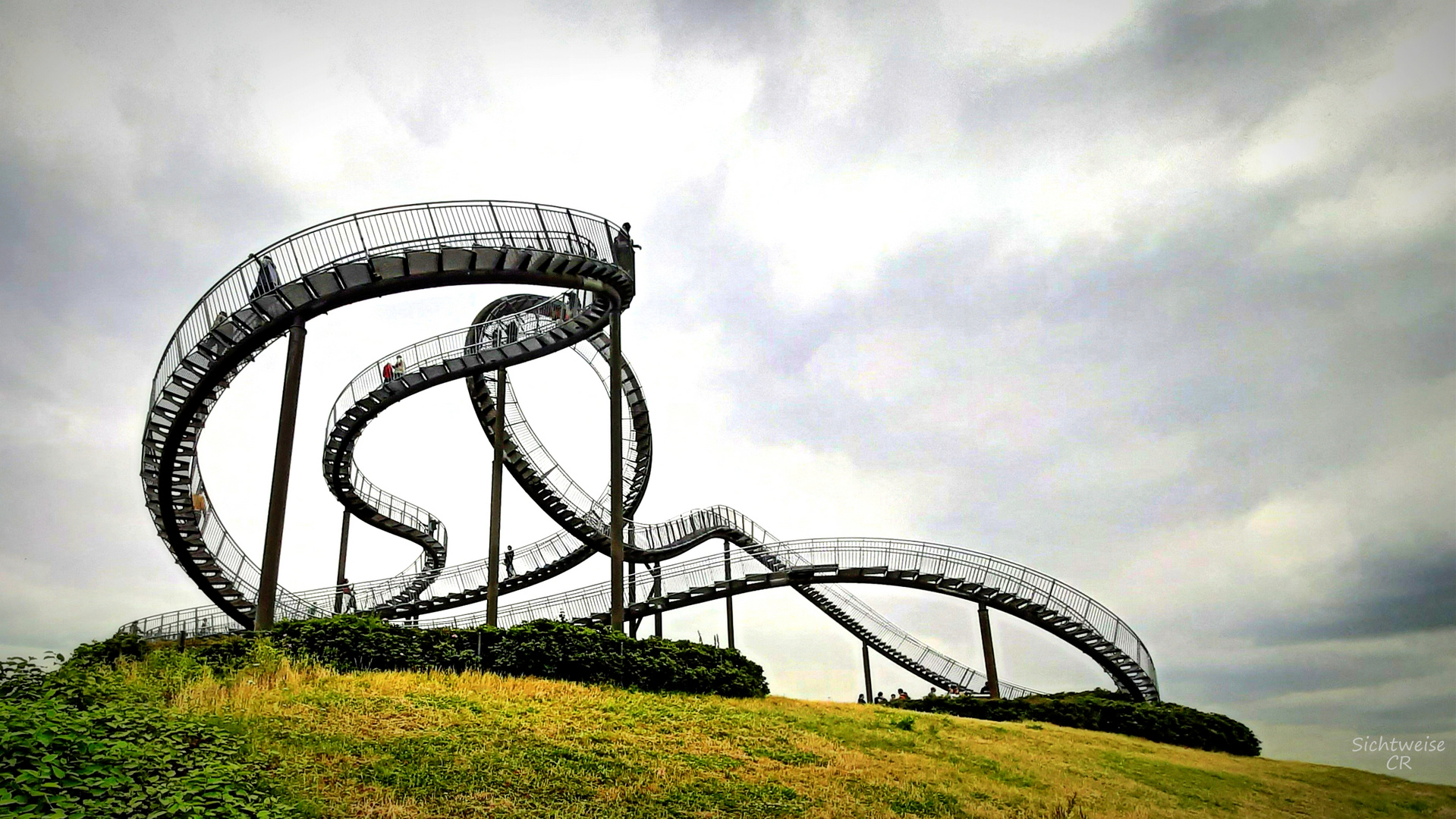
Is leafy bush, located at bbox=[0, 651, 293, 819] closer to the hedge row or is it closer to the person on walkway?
the hedge row

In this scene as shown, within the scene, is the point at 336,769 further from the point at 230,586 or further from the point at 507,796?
the point at 230,586

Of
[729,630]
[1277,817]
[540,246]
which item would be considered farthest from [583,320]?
[1277,817]

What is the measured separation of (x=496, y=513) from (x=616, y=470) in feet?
15.1

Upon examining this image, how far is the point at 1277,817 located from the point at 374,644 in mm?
18223

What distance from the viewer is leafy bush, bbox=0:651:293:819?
916 cm

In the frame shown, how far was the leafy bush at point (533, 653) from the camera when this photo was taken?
18.7 metres

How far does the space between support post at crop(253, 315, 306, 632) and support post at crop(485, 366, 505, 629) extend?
20.0 ft

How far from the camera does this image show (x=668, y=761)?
14805 mm

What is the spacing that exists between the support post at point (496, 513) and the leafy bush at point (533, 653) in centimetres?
632

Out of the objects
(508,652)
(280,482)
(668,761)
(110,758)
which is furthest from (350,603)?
(110,758)

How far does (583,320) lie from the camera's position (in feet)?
97.3

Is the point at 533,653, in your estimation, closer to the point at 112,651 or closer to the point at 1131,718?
the point at 112,651

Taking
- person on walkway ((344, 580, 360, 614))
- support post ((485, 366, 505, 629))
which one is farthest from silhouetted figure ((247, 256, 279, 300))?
person on walkway ((344, 580, 360, 614))

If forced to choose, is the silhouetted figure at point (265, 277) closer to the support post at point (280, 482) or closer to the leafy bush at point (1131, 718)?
the support post at point (280, 482)
